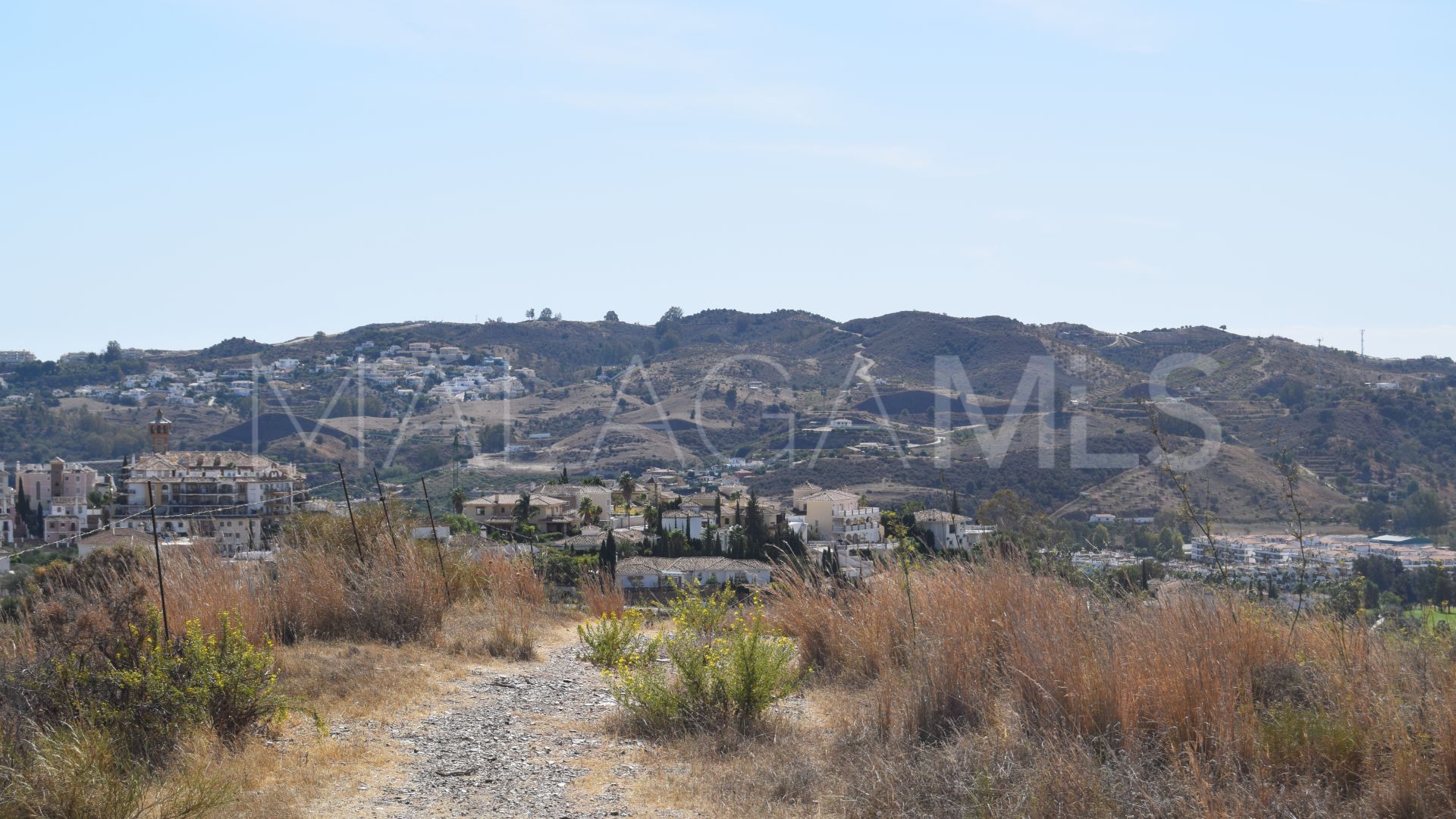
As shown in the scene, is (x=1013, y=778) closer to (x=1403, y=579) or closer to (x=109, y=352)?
(x=1403, y=579)

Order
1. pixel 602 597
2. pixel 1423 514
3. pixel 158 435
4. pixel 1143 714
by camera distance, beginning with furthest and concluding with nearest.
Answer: pixel 158 435 < pixel 1423 514 < pixel 602 597 < pixel 1143 714

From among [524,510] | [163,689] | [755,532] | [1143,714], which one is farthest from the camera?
[524,510]

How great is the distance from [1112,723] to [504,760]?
310cm

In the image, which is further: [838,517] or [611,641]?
[838,517]

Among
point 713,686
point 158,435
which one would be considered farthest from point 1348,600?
point 158,435

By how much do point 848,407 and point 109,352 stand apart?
97.4 meters

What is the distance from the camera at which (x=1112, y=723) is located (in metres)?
5.14

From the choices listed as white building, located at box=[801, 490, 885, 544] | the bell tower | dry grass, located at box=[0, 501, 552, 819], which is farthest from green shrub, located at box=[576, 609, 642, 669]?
the bell tower

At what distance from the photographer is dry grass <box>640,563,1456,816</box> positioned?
443 cm

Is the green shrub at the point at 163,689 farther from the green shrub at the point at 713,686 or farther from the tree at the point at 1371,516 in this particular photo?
the tree at the point at 1371,516

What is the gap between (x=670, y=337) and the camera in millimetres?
141000

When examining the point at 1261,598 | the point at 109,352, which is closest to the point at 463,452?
the point at 109,352

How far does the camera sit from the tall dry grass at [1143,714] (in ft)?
14.5

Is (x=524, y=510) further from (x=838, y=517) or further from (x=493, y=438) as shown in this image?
(x=493, y=438)
